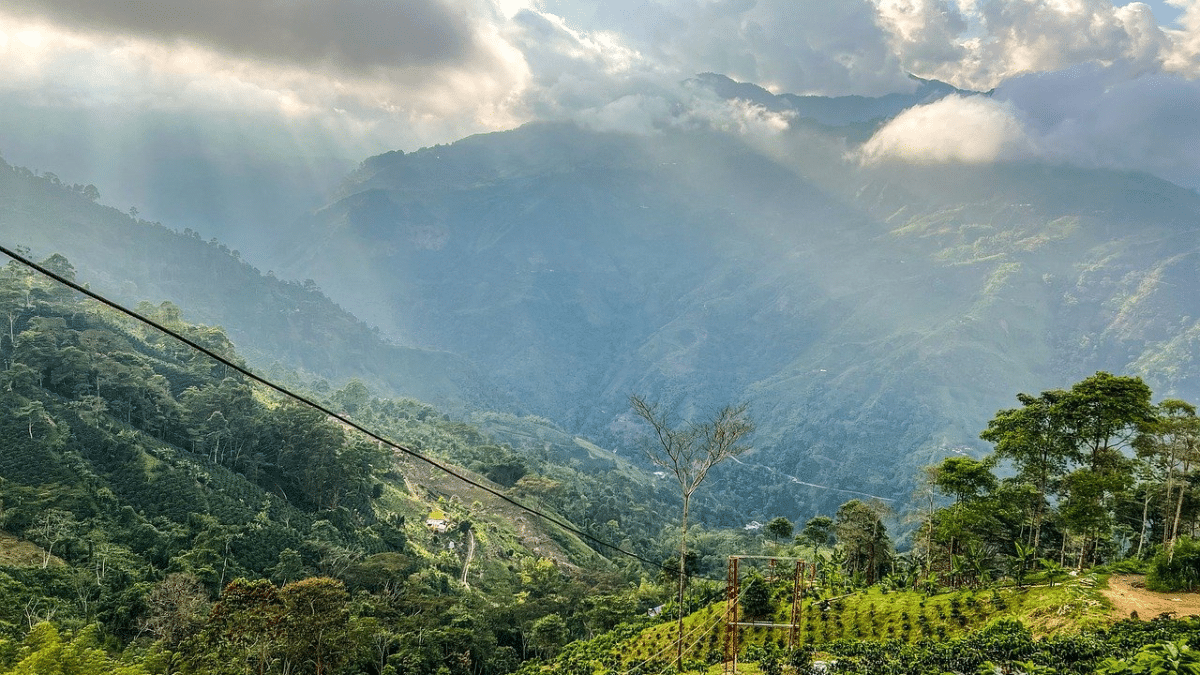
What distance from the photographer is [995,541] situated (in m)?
38.1

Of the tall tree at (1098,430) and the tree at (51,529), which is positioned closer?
the tall tree at (1098,430)

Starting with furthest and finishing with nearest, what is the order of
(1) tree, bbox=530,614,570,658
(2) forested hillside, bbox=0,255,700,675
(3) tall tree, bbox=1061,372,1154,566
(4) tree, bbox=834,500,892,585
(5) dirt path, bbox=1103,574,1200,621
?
(1) tree, bbox=530,614,570,658
(4) tree, bbox=834,500,892,585
(2) forested hillside, bbox=0,255,700,675
(3) tall tree, bbox=1061,372,1154,566
(5) dirt path, bbox=1103,574,1200,621

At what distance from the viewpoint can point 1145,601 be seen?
20.7 metres

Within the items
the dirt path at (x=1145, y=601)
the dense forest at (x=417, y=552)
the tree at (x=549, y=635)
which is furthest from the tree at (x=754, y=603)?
the tree at (x=549, y=635)

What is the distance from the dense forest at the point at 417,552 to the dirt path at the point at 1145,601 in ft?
2.33

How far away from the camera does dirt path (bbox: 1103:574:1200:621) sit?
64.3ft

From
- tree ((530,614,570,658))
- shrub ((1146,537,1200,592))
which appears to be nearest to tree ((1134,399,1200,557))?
shrub ((1146,537,1200,592))

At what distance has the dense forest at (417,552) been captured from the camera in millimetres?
23406

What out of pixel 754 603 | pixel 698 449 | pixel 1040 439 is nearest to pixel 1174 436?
pixel 1040 439

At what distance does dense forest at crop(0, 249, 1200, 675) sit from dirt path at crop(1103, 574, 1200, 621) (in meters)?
0.71

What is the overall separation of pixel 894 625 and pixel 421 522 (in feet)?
176

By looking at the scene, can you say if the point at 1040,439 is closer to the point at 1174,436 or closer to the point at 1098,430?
the point at 1098,430

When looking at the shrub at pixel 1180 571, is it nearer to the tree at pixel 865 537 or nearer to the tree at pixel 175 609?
Answer: the tree at pixel 865 537

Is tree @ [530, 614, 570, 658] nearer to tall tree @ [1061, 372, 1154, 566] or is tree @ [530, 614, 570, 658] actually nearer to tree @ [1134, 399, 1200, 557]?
tall tree @ [1061, 372, 1154, 566]
